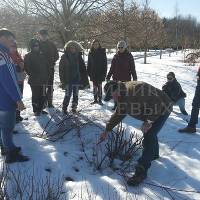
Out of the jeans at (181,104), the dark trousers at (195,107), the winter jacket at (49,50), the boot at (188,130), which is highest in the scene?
the winter jacket at (49,50)

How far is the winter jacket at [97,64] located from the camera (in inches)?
326

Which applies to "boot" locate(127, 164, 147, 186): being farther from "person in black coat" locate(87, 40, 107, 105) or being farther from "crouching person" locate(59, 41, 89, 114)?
"person in black coat" locate(87, 40, 107, 105)

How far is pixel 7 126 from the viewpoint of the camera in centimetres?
484

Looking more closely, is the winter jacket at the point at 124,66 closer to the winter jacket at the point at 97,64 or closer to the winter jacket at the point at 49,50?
the winter jacket at the point at 97,64

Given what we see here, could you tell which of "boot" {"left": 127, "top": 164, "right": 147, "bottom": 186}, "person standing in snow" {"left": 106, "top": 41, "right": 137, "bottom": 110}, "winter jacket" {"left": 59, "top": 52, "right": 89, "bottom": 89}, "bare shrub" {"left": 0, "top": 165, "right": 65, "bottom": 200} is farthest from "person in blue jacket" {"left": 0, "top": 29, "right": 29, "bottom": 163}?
"person standing in snow" {"left": 106, "top": 41, "right": 137, "bottom": 110}

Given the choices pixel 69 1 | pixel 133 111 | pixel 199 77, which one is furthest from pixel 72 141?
pixel 69 1

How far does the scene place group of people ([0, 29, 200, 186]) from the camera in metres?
4.48

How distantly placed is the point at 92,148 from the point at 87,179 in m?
1.01

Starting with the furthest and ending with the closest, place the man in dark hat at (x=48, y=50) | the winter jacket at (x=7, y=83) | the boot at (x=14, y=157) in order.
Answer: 1. the man in dark hat at (x=48, y=50)
2. the boot at (x=14, y=157)
3. the winter jacket at (x=7, y=83)

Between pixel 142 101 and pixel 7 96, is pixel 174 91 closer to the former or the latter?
pixel 142 101

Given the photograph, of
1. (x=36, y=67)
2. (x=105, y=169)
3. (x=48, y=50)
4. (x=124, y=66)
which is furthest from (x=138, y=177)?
(x=48, y=50)

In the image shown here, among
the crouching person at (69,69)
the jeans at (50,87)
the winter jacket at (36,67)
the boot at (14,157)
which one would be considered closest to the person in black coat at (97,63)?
the crouching person at (69,69)

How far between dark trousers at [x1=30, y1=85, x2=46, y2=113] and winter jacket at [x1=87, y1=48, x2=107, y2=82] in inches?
56.2

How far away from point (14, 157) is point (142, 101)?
1.96m
